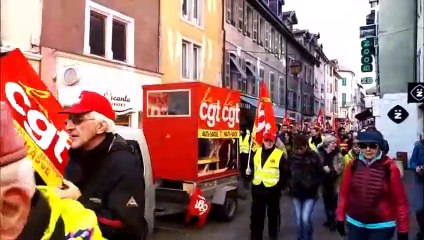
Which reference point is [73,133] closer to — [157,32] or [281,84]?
[157,32]

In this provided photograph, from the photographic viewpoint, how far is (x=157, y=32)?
59.6 ft

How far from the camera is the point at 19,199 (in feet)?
4.26

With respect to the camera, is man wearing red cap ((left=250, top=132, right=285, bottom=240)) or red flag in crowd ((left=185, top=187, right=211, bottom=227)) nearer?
man wearing red cap ((left=250, top=132, right=285, bottom=240))

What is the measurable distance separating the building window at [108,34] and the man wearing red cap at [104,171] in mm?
12074

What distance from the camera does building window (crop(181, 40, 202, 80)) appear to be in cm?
2030

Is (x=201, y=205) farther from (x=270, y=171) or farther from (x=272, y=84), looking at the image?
(x=272, y=84)

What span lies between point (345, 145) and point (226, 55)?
1305cm

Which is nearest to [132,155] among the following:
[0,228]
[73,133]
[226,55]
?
[73,133]

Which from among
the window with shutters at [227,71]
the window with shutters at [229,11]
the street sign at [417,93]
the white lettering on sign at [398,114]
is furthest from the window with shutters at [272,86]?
the street sign at [417,93]

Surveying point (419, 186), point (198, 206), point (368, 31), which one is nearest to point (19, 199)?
point (419, 186)

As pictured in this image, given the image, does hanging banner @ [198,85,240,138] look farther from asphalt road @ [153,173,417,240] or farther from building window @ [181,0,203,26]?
building window @ [181,0,203,26]

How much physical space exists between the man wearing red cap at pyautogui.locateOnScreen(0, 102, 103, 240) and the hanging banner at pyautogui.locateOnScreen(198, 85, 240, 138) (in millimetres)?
8411

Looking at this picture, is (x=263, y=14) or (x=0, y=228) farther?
(x=263, y=14)

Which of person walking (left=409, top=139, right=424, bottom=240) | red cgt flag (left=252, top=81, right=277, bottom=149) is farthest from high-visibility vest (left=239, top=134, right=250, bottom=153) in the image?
person walking (left=409, top=139, right=424, bottom=240)
